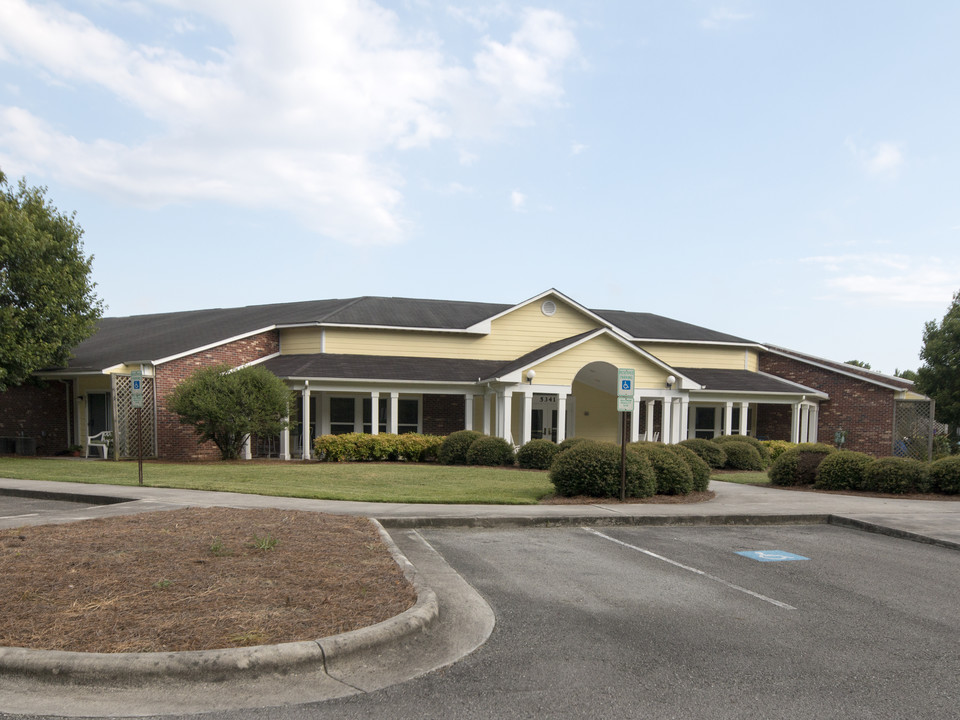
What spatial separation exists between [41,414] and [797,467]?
78.8 ft

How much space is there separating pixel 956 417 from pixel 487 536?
82.2ft

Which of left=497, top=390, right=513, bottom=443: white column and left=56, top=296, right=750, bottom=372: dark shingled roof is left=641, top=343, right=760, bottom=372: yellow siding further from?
left=497, top=390, right=513, bottom=443: white column

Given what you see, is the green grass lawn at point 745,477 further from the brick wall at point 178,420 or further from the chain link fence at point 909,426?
the brick wall at point 178,420

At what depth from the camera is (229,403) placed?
21.0m

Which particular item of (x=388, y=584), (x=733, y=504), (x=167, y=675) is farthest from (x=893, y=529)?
(x=167, y=675)

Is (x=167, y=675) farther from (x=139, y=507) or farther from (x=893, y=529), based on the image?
(x=893, y=529)

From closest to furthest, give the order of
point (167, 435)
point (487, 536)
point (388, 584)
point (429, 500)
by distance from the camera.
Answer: point (388, 584) → point (487, 536) → point (429, 500) → point (167, 435)

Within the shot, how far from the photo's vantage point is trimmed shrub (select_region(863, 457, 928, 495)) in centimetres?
1526

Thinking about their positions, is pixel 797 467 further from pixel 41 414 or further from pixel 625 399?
pixel 41 414

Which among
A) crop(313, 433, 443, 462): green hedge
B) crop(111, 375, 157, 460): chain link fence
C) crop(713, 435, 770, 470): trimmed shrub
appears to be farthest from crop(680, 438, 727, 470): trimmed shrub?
crop(111, 375, 157, 460): chain link fence

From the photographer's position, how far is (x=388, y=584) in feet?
20.9

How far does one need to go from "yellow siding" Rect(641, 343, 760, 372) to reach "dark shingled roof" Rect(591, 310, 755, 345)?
36cm

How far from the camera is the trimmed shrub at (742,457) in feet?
73.5

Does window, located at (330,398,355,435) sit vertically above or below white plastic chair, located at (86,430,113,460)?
above
